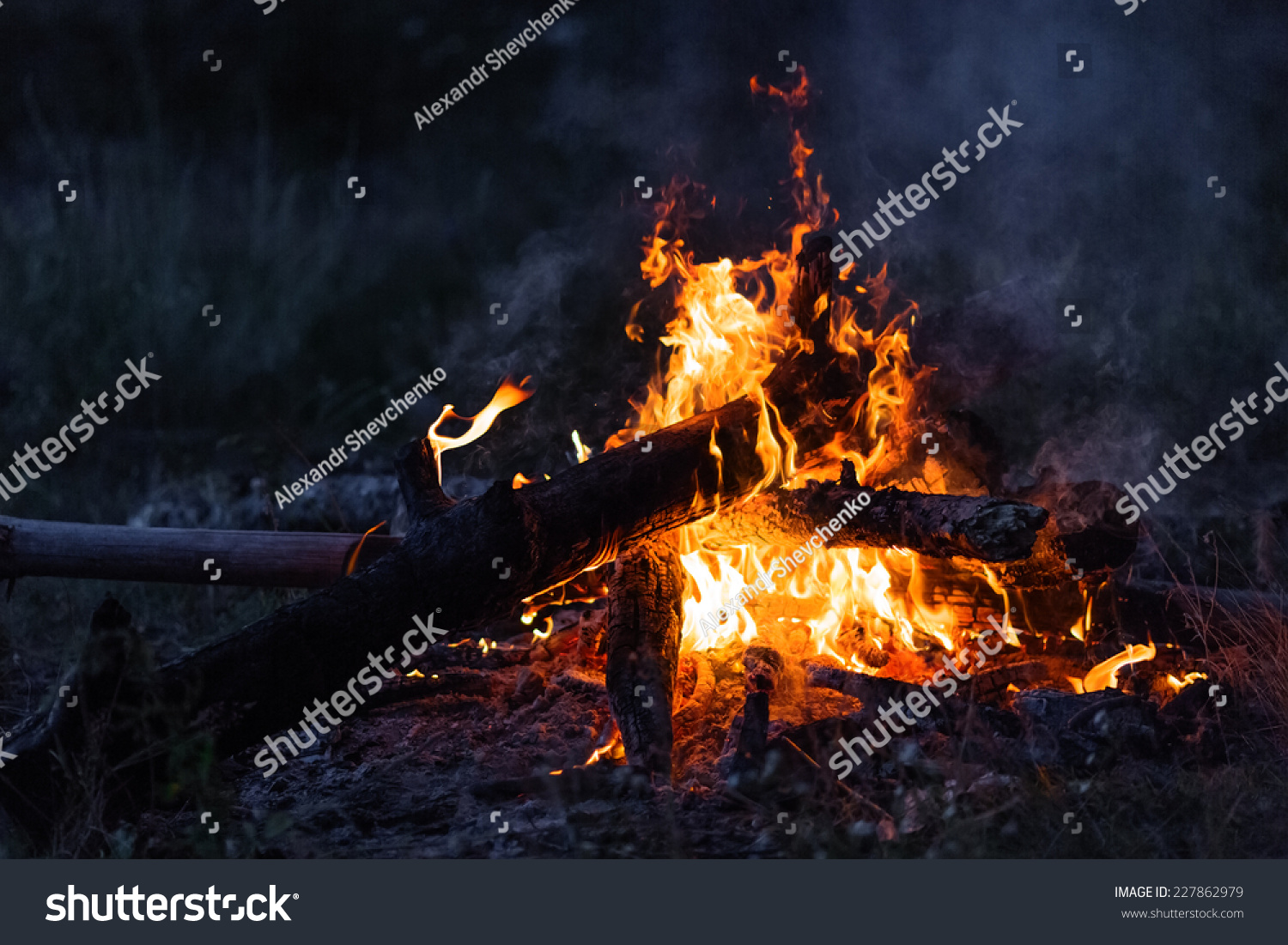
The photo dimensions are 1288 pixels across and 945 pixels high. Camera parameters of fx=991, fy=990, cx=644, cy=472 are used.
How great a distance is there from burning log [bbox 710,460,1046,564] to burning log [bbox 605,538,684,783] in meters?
0.47

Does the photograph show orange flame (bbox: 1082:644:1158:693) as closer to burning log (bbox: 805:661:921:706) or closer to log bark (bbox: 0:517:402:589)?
burning log (bbox: 805:661:921:706)

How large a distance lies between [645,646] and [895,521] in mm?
1263

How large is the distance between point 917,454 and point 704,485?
147 centimetres

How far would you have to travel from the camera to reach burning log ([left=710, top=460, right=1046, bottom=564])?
4012 millimetres

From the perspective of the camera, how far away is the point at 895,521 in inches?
176

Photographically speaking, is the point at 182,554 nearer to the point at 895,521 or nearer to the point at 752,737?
the point at 752,737

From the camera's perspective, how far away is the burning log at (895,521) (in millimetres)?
4012

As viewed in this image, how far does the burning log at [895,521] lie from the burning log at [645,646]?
1.53 ft

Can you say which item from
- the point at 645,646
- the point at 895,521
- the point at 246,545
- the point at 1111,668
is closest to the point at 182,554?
the point at 246,545

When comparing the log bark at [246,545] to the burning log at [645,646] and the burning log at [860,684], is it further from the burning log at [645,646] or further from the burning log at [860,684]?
the burning log at [860,684]

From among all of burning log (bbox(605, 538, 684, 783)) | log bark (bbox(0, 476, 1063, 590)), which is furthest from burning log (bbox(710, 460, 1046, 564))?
burning log (bbox(605, 538, 684, 783))

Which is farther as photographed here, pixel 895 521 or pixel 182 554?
pixel 182 554

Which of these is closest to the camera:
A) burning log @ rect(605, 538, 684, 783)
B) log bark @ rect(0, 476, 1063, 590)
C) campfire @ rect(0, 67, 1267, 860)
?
campfire @ rect(0, 67, 1267, 860)

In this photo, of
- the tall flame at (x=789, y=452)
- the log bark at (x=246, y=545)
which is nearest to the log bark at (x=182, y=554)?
the log bark at (x=246, y=545)
